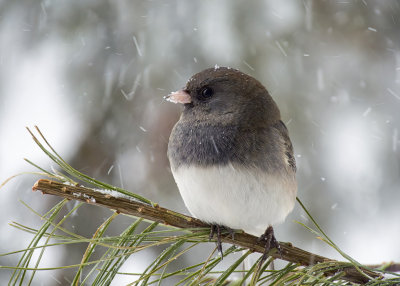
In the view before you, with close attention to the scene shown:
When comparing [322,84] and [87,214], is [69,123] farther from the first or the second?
[322,84]

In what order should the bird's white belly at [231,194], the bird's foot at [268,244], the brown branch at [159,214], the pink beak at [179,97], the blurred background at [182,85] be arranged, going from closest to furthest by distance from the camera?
the brown branch at [159,214] < the bird's foot at [268,244] < the bird's white belly at [231,194] < the pink beak at [179,97] < the blurred background at [182,85]

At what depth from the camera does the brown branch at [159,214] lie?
962 mm

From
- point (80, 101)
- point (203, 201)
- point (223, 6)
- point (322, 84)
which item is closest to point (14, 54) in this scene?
point (80, 101)

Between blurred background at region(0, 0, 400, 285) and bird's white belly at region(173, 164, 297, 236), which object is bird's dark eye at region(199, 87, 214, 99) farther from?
blurred background at region(0, 0, 400, 285)

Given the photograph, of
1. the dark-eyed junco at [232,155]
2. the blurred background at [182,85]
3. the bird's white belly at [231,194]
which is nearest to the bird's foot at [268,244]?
the dark-eyed junco at [232,155]

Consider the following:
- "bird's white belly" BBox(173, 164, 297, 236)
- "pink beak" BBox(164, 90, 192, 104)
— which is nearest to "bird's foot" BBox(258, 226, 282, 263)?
"bird's white belly" BBox(173, 164, 297, 236)

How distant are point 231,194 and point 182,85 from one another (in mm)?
791

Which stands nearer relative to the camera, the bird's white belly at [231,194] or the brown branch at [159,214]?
the brown branch at [159,214]

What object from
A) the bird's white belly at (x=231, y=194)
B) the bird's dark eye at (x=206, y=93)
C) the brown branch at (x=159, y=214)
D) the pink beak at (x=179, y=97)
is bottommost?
the brown branch at (x=159, y=214)

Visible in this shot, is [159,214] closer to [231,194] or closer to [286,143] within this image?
[231,194]

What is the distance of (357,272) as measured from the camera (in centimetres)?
110

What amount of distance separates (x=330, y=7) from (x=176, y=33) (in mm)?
748

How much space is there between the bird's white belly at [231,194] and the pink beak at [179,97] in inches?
9.7

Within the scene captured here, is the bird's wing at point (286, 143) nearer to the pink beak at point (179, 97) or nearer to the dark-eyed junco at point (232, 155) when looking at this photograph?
the dark-eyed junco at point (232, 155)
